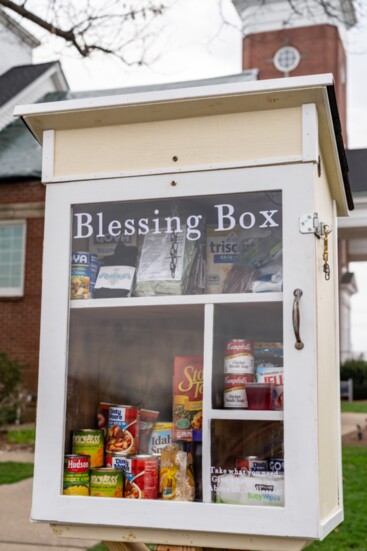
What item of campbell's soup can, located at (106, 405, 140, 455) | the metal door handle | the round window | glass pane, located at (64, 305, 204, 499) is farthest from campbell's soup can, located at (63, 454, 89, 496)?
the round window

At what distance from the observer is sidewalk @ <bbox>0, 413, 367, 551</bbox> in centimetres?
442

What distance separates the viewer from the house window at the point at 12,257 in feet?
40.8

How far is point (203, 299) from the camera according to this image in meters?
2.03

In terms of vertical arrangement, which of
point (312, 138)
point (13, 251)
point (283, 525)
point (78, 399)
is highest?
point (13, 251)

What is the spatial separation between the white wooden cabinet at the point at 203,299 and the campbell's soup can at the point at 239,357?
0.02 metres

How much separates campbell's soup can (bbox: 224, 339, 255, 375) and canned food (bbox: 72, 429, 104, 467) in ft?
1.40

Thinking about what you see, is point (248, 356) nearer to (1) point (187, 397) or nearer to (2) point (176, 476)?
(1) point (187, 397)

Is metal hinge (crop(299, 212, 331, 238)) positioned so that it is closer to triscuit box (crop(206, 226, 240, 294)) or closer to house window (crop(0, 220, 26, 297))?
triscuit box (crop(206, 226, 240, 294))

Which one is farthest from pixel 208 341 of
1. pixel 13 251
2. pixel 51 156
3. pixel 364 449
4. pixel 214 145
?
pixel 13 251

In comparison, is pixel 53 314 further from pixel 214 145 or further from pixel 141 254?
pixel 214 145

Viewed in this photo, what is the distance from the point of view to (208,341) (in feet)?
6.73

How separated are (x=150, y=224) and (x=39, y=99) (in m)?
12.9

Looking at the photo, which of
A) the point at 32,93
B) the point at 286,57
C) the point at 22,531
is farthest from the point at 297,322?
the point at 286,57

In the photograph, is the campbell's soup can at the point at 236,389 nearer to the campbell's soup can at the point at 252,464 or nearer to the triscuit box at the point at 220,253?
the campbell's soup can at the point at 252,464
